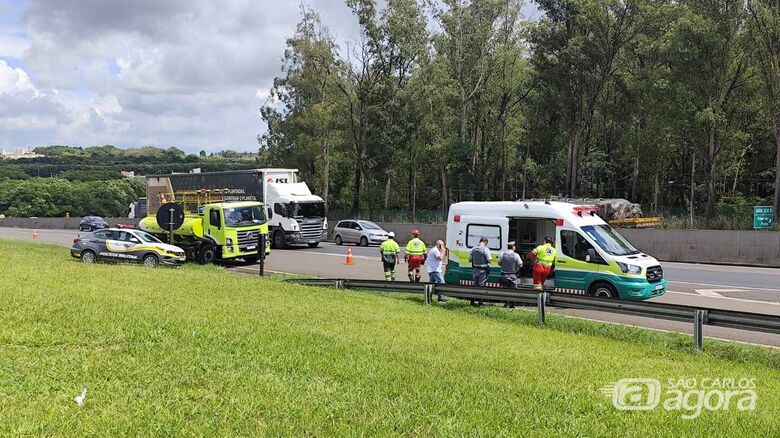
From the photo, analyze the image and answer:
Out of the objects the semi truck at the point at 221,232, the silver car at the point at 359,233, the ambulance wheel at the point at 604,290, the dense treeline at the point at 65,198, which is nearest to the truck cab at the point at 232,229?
the semi truck at the point at 221,232

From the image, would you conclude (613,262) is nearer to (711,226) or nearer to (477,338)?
(477,338)

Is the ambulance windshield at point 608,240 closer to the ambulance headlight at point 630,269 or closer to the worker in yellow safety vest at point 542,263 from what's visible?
the ambulance headlight at point 630,269

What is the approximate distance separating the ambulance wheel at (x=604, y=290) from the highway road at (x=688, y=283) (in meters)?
0.56

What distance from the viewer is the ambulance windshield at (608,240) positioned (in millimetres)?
13820

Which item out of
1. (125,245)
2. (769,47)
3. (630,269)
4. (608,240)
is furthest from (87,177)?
(630,269)

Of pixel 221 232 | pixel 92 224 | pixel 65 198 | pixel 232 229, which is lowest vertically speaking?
pixel 92 224

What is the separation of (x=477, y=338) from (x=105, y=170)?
149 metres

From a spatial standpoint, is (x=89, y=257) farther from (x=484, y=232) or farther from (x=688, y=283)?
(x=688, y=283)

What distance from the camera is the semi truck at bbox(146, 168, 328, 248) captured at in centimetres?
3212

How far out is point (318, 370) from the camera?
20.5ft

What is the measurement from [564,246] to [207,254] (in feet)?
48.6

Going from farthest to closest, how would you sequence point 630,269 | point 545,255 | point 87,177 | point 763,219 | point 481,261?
point 87,177 < point 763,219 < point 481,261 < point 545,255 < point 630,269

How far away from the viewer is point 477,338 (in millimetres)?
9180

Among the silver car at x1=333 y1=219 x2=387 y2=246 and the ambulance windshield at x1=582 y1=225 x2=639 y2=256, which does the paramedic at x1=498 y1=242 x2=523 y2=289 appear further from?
the silver car at x1=333 y1=219 x2=387 y2=246
